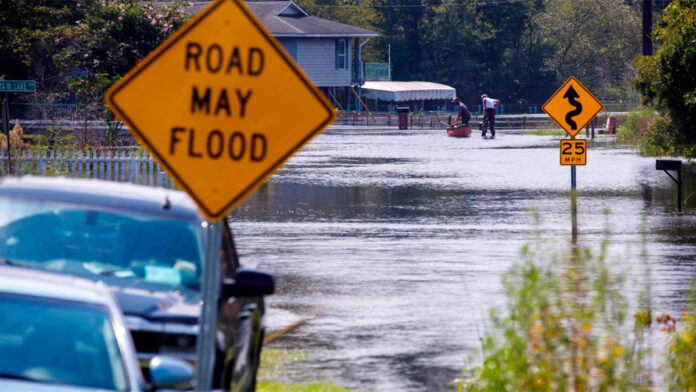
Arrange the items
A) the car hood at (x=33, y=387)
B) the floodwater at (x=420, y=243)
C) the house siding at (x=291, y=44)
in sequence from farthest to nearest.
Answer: the house siding at (x=291, y=44)
the floodwater at (x=420, y=243)
the car hood at (x=33, y=387)

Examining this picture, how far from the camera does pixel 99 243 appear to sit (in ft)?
25.7

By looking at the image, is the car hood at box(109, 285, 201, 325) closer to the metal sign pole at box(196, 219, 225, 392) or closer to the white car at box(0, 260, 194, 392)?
the white car at box(0, 260, 194, 392)

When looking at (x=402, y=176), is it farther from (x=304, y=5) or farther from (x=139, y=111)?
(x=304, y=5)

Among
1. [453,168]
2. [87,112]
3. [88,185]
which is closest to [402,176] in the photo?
[453,168]

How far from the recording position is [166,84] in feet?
19.5

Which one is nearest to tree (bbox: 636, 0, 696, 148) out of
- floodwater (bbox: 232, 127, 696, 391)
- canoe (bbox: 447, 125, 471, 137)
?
floodwater (bbox: 232, 127, 696, 391)

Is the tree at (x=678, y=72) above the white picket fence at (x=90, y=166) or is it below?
above

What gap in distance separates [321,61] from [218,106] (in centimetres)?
6897

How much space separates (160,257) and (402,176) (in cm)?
2242

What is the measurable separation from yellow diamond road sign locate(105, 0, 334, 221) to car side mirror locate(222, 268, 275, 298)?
1.38m

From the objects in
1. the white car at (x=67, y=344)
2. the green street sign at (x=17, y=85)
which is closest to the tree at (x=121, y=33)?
the green street sign at (x=17, y=85)

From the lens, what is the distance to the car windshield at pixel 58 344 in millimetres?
5559

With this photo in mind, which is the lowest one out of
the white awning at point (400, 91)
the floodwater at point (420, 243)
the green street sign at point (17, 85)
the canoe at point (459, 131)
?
the canoe at point (459, 131)

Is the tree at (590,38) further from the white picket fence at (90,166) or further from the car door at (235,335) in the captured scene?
the car door at (235,335)
